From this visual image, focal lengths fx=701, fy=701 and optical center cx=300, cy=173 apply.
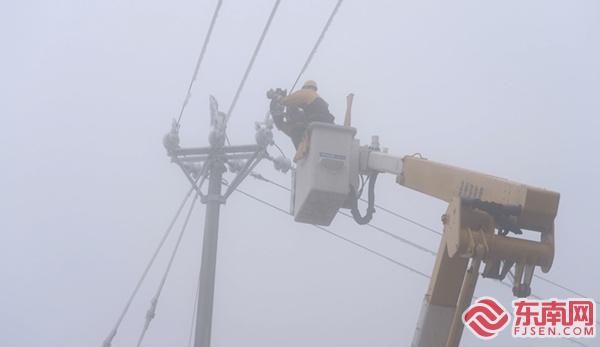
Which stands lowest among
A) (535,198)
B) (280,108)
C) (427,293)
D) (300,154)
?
(427,293)

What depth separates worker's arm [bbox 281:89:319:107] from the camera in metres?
8.24

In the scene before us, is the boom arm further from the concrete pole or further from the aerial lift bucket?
the concrete pole

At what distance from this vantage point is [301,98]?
8.30m

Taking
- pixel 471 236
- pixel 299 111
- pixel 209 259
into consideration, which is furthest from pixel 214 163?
pixel 471 236

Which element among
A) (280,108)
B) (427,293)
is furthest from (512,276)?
(280,108)

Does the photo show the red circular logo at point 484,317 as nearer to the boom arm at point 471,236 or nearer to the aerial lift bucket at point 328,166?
the boom arm at point 471,236

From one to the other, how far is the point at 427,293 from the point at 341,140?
2.51 m

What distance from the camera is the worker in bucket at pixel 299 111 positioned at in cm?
808

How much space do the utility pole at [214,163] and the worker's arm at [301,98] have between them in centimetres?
232

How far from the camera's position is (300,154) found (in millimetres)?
7633

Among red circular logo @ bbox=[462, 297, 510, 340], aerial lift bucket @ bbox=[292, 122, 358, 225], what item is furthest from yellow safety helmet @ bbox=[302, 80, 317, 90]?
red circular logo @ bbox=[462, 297, 510, 340]

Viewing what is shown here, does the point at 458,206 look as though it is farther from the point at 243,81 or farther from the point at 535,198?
the point at 243,81

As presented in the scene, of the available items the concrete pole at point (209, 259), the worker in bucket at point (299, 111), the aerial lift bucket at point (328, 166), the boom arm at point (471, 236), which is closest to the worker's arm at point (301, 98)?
the worker in bucket at point (299, 111)

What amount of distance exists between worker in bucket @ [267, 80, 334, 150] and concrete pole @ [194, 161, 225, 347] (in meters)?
2.58
